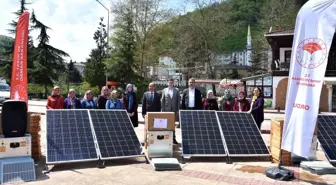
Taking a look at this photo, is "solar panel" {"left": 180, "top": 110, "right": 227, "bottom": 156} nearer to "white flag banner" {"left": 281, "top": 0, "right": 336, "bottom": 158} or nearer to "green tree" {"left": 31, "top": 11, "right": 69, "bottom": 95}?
"white flag banner" {"left": 281, "top": 0, "right": 336, "bottom": 158}

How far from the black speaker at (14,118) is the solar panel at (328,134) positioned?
6.55m

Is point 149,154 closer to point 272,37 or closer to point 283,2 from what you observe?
point 272,37

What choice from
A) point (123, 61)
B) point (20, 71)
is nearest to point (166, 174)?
point (20, 71)

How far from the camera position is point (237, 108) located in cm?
934

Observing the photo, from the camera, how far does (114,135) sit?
7500mm

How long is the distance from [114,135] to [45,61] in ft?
135

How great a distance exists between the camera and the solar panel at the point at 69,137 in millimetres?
6805

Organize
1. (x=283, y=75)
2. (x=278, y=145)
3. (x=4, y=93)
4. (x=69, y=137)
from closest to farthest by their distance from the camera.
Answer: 1. (x=69, y=137)
2. (x=278, y=145)
3. (x=4, y=93)
4. (x=283, y=75)

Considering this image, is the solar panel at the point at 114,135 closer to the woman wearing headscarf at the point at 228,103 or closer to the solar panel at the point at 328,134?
the woman wearing headscarf at the point at 228,103

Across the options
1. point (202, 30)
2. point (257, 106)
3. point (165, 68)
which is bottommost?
point (257, 106)

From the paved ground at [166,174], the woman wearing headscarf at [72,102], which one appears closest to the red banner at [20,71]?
the woman wearing headscarf at [72,102]

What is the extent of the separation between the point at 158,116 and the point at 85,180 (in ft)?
7.45

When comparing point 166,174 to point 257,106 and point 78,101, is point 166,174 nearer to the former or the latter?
point 257,106

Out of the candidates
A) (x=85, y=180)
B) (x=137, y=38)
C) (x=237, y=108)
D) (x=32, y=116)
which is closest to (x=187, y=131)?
(x=237, y=108)
